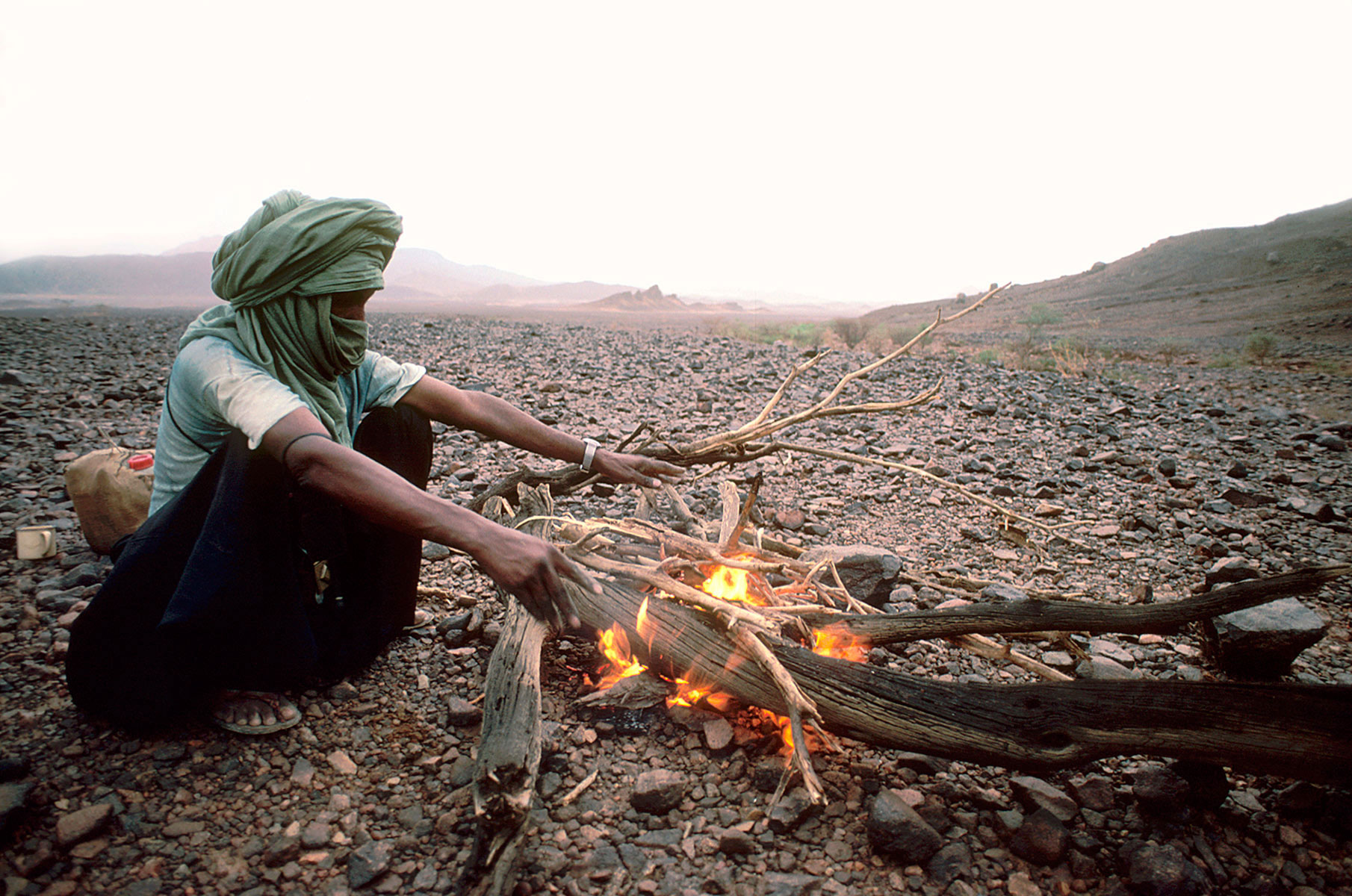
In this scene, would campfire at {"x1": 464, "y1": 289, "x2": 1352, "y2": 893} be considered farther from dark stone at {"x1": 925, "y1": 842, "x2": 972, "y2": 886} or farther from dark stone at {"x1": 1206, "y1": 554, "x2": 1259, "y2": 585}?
dark stone at {"x1": 1206, "y1": 554, "x2": 1259, "y2": 585}

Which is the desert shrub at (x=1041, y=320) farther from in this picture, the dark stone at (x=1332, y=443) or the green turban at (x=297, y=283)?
the green turban at (x=297, y=283)

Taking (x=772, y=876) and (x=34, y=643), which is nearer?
(x=772, y=876)

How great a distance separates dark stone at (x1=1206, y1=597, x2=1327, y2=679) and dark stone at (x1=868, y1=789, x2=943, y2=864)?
3.87ft

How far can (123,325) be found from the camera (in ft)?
29.8

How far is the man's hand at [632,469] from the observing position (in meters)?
2.15

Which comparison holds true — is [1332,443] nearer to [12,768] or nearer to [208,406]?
[208,406]

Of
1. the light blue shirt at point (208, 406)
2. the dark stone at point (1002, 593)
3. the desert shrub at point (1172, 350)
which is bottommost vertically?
the dark stone at point (1002, 593)

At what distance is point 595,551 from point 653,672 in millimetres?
570

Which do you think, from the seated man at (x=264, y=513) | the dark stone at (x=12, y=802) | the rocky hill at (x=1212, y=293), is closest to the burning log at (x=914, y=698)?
the seated man at (x=264, y=513)

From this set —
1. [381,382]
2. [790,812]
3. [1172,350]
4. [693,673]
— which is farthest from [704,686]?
[1172,350]

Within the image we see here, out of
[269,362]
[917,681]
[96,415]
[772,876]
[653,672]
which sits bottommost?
[772,876]

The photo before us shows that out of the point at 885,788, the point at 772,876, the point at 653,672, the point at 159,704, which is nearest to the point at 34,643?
the point at 159,704

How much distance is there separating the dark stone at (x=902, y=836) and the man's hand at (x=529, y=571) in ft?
2.61

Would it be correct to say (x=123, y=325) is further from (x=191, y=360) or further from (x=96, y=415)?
(x=191, y=360)
